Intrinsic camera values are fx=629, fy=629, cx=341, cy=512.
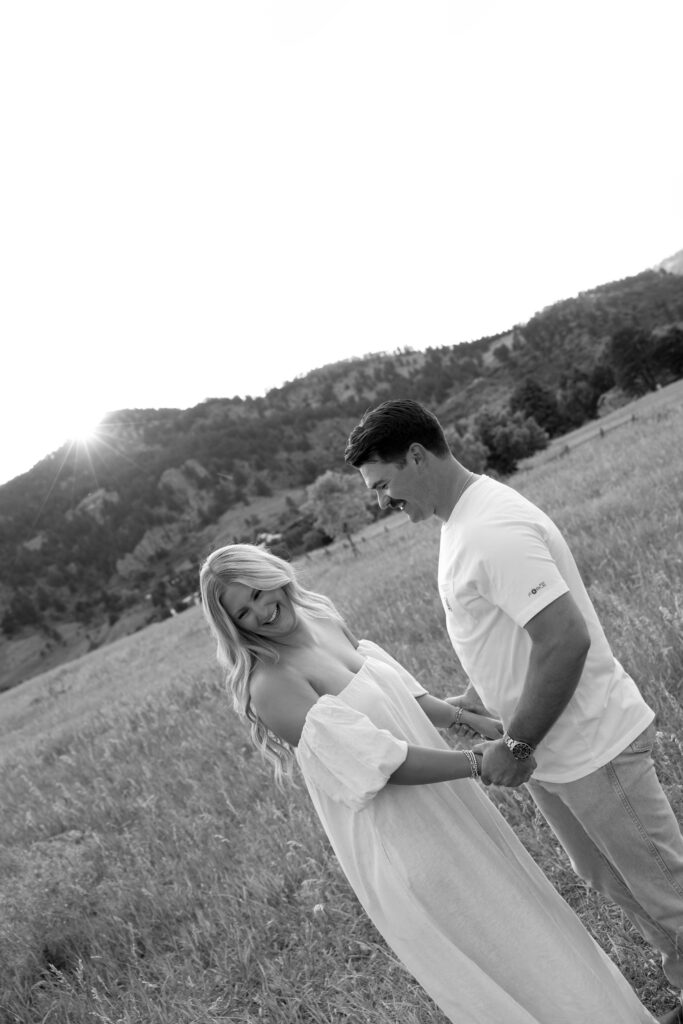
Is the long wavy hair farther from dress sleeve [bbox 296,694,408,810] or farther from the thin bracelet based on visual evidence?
the thin bracelet

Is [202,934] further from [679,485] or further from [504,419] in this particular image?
[504,419]

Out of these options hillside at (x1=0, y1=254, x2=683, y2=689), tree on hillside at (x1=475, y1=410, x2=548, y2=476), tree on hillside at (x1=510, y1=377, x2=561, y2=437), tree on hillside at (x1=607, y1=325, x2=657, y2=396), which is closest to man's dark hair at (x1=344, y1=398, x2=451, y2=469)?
tree on hillside at (x1=475, y1=410, x2=548, y2=476)

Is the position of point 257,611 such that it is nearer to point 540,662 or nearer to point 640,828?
point 540,662

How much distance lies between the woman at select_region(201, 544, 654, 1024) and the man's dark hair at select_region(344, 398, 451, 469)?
0.67 m

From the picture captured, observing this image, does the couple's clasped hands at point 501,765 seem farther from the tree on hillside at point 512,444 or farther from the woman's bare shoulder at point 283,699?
the tree on hillside at point 512,444

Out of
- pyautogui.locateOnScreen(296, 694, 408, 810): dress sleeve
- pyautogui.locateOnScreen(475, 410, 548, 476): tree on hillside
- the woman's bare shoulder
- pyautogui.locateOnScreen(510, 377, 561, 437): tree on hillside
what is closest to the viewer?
pyautogui.locateOnScreen(296, 694, 408, 810): dress sleeve

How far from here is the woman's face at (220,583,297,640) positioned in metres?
2.50

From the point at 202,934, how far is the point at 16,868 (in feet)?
11.2

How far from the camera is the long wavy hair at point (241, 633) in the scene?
2.49m

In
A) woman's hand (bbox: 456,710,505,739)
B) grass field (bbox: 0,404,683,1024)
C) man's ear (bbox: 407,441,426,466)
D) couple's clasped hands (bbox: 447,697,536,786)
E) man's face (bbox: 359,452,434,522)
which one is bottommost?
grass field (bbox: 0,404,683,1024)

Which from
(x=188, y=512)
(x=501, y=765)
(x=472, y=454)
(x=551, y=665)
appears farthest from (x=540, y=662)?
(x=188, y=512)

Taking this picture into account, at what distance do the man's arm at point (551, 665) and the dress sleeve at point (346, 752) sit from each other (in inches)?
17.6

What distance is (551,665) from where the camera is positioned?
2.09m

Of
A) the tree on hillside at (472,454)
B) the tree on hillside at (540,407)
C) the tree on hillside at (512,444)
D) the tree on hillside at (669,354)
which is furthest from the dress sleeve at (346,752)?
the tree on hillside at (540,407)
